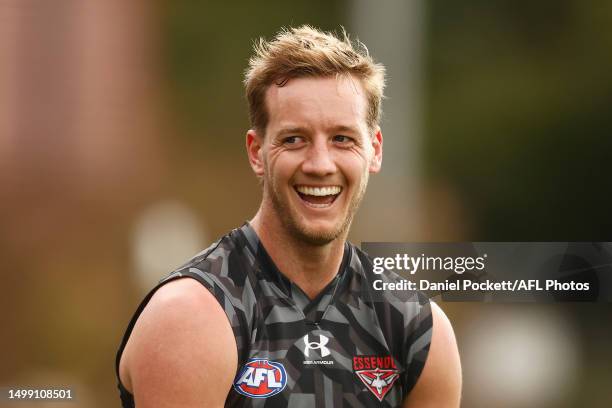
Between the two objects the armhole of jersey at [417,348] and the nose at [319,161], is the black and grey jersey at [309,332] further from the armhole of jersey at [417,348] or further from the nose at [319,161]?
the nose at [319,161]

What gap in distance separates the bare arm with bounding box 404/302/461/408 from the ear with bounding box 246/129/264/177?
0.54 meters

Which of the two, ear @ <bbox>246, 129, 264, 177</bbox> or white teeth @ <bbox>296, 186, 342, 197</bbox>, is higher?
ear @ <bbox>246, 129, 264, 177</bbox>

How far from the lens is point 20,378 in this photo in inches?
103

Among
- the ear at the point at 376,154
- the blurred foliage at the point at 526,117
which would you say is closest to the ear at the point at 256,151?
the ear at the point at 376,154

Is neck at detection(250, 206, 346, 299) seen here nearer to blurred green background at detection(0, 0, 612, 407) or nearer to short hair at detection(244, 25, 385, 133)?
short hair at detection(244, 25, 385, 133)

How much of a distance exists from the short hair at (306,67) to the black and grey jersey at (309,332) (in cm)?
32

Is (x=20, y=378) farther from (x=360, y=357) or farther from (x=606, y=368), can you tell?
(x=606, y=368)

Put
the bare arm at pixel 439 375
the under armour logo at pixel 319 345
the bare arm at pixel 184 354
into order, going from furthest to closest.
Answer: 1. the bare arm at pixel 439 375
2. the under armour logo at pixel 319 345
3. the bare arm at pixel 184 354

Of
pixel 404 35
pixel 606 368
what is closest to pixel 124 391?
pixel 404 35

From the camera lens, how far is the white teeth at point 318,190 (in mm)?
1968

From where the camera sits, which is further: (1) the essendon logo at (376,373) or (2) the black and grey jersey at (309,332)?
(1) the essendon logo at (376,373)

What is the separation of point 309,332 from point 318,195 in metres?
0.30

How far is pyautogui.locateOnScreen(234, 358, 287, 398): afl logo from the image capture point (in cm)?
182

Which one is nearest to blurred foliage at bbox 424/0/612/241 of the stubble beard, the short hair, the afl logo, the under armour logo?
the short hair
